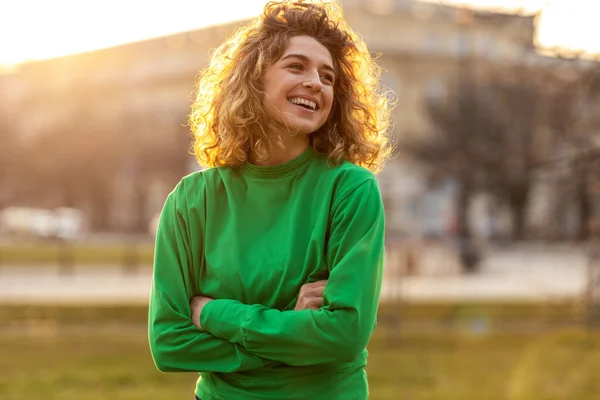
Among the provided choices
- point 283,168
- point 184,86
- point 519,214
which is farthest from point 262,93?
point 184,86

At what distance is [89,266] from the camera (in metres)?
24.5

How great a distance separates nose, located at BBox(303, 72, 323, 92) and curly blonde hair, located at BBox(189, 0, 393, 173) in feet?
0.39

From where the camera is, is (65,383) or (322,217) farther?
(65,383)

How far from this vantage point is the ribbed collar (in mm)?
2568

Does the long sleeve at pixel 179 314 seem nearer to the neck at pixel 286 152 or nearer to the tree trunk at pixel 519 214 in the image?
the neck at pixel 286 152

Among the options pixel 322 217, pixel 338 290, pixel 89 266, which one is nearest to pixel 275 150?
pixel 322 217

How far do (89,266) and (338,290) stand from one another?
23.1 m

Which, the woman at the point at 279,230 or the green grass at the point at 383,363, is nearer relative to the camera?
the woman at the point at 279,230

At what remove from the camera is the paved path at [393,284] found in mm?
15984

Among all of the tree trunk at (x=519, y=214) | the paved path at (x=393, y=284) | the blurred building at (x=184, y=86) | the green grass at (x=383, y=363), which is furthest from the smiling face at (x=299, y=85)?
the tree trunk at (x=519, y=214)

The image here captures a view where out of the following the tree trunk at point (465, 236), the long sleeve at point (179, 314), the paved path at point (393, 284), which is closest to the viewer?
the long sleeve at point (179, 314)

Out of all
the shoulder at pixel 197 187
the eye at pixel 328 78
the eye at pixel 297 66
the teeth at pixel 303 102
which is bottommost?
the shoulder at pixel 197 187

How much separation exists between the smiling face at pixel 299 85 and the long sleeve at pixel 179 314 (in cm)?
41

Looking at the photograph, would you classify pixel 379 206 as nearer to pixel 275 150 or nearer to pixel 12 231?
pixel 275 150
